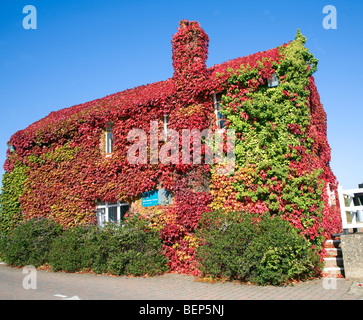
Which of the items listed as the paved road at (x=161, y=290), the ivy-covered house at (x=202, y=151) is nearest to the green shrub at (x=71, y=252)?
the paved road at (x=161, y=290)

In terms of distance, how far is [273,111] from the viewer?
10.5 meters

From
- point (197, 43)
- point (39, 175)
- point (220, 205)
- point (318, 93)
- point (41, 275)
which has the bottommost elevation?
point (41, 275)

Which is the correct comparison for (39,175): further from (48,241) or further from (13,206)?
(48,241)

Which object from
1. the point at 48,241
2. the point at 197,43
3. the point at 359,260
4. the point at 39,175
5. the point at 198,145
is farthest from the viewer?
the point at 39,175

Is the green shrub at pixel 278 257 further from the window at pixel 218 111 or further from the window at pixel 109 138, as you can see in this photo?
the window at pixel 109 138

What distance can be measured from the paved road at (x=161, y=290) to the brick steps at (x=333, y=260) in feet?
2.01

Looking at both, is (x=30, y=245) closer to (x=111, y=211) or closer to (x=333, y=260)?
(x=111, y=211)

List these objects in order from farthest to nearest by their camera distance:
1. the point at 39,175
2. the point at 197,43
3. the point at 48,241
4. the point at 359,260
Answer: the point at 39,175
the point at 48,241
the point at 197,43
the point at 359,260

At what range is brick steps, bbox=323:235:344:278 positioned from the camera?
9.34 meters

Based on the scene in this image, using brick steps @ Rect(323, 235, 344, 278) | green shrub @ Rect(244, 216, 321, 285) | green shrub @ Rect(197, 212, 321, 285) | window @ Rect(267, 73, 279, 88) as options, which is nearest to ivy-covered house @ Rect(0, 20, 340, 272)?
window @ Rect(267, 73, 279, 88)

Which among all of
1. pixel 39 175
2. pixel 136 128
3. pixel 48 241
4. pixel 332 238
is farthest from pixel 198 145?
pixel 39 175

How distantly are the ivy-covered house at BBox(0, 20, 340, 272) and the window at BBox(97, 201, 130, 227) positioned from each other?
1.6 inches

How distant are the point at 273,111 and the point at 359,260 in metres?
4.76

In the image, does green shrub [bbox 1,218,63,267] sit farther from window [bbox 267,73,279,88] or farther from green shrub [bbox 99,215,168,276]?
window [bbox 267,73,279,88]
